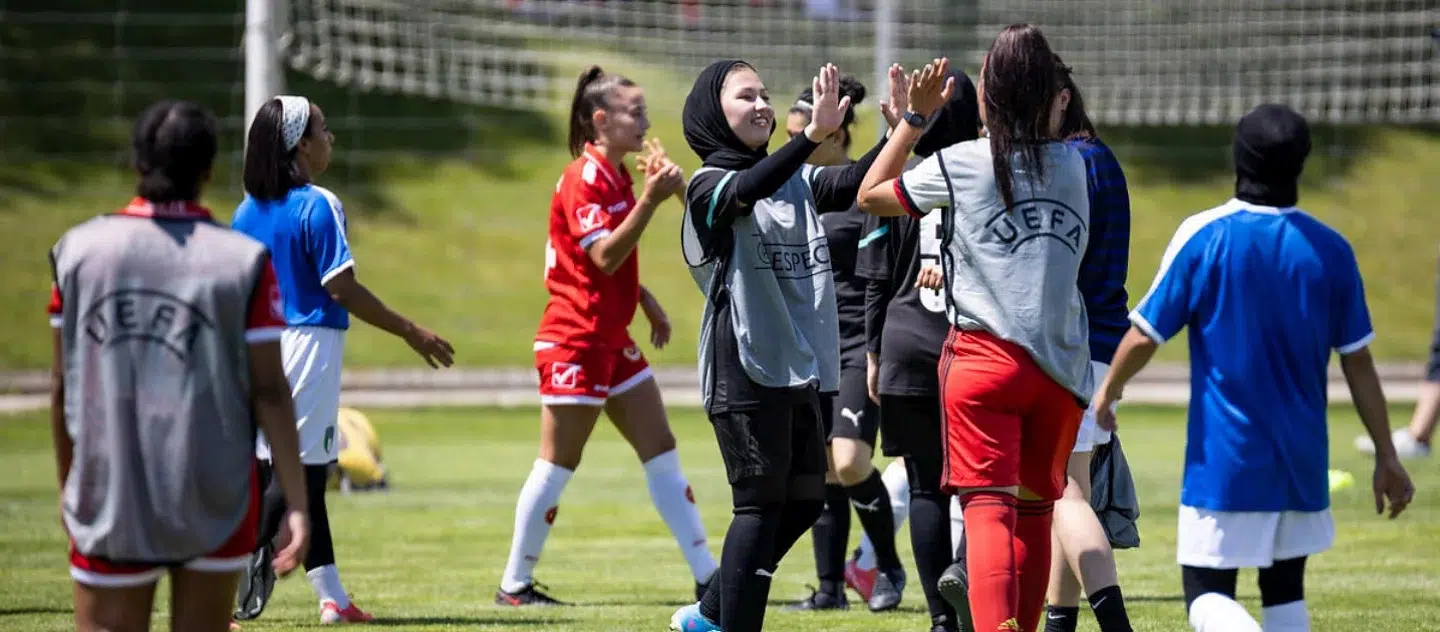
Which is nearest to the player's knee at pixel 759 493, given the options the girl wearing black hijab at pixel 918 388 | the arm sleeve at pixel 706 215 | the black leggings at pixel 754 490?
the black leggings at pixel 754 490

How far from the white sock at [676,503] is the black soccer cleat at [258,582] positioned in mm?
1498

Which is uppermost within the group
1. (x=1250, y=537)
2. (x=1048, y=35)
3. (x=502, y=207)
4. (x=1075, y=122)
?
(x=1075, y=122)

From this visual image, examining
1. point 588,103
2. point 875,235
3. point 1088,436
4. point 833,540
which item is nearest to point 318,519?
point 588,103

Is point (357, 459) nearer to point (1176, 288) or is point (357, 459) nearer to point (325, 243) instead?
point (325, 243)

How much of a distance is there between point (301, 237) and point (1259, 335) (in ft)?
11.2

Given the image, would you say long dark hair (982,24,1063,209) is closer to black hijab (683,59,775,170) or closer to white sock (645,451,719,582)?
black hijab (683,59,775,170)

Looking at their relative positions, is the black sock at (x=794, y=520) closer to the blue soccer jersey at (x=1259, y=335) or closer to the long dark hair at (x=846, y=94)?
the blue soccer jersey at (x=1259, y=335)

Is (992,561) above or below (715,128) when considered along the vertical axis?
below

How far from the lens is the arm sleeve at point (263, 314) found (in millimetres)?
3820

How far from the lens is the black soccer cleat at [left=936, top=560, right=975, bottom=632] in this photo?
215 inches

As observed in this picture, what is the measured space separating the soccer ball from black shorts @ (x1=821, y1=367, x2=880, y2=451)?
267 inches

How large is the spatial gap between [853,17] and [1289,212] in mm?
22732

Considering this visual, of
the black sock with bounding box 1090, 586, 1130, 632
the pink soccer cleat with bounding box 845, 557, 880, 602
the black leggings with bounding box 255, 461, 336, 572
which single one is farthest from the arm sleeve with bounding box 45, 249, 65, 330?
the pink soccer cleat with bounding box 845, 557, 880, 602

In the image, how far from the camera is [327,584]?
680 centimetres
